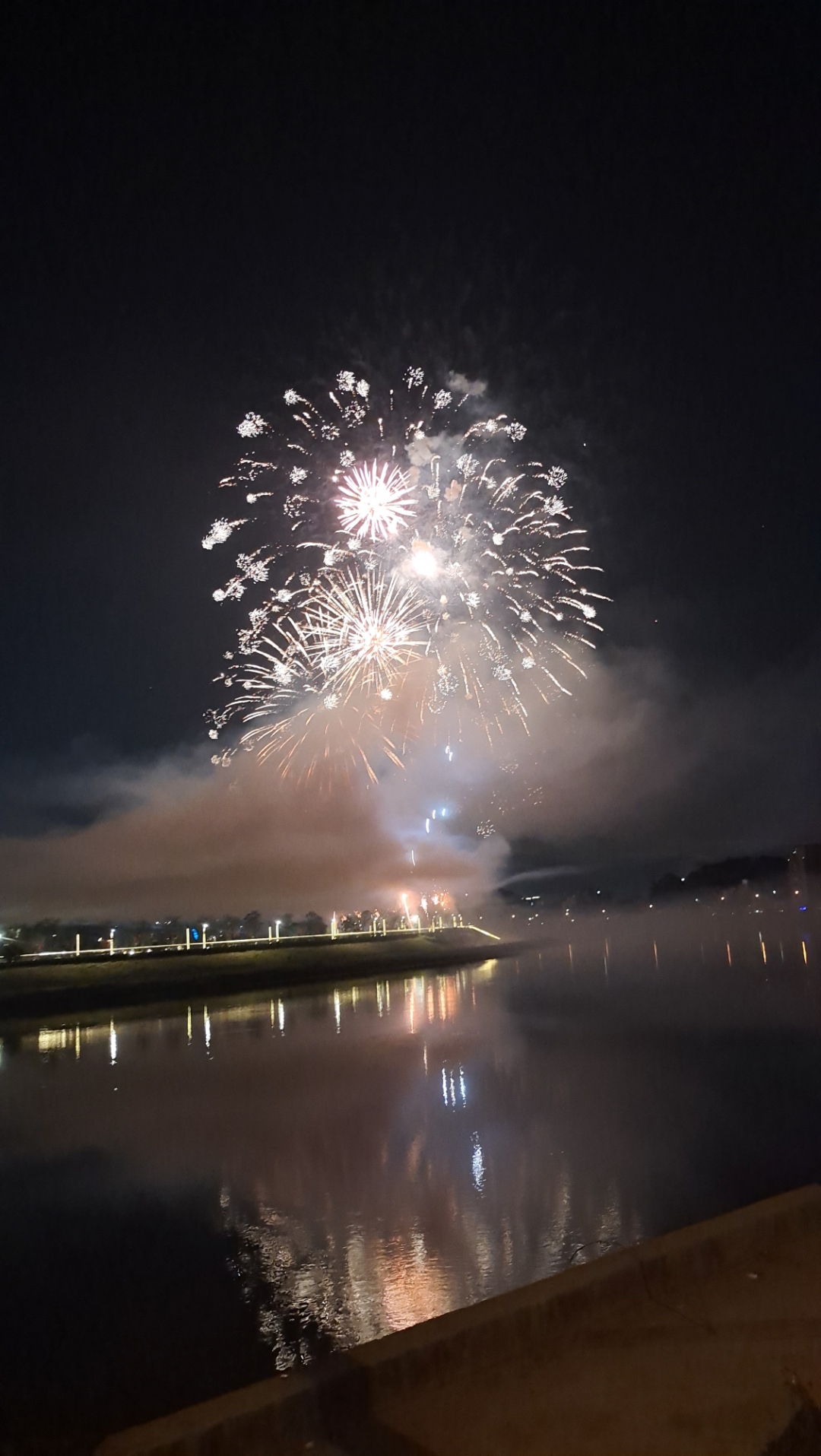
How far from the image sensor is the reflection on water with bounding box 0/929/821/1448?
762 cm

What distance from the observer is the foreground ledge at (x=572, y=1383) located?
380 centimetres

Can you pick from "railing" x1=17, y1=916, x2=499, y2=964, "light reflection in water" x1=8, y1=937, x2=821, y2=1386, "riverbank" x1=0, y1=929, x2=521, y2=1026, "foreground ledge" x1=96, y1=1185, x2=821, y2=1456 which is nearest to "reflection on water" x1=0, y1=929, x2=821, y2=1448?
"light reflection in water" x1=8, y1=937, x2=821, y2=1386

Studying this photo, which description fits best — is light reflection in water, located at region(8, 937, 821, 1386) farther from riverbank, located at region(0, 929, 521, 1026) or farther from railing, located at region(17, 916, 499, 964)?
railing, located at region(17, 916, 499, 964)

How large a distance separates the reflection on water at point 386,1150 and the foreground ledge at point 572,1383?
8.39ft

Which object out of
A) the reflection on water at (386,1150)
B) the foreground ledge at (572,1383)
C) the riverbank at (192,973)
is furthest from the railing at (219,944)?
the foreground ledge at (572,1383)

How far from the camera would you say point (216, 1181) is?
1119cm

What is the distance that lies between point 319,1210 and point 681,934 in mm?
119180

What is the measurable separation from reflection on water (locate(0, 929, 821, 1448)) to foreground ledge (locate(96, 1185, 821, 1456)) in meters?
2.56

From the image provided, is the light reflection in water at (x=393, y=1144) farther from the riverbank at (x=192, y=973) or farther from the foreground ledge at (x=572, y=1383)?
the riverbank at (x=192, y=973)

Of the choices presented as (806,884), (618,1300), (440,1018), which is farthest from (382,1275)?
(806,884)

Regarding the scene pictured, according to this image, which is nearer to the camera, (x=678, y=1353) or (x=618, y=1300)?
(x=678, y=1353)

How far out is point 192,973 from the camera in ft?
158

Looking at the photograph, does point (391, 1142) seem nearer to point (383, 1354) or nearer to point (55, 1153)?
point (55, 1153)

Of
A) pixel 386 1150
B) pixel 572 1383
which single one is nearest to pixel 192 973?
pixel 386 1150
